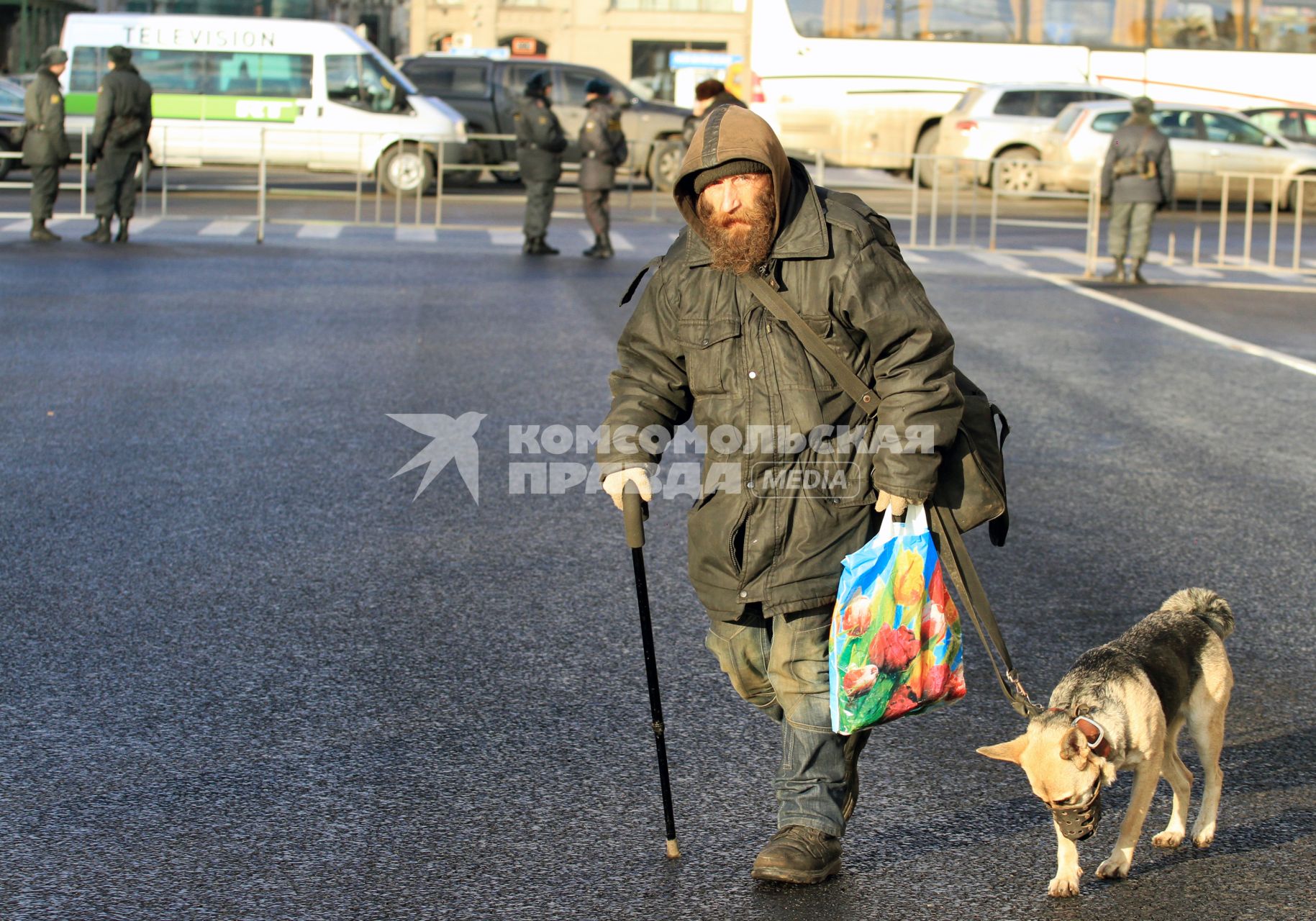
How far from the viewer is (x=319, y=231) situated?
810 inches

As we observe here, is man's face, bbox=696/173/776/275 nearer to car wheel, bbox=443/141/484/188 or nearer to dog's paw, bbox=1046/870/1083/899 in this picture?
dog's paw, bbox=1046/870/1083/899

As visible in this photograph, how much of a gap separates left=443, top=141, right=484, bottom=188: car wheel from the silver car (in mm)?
8790

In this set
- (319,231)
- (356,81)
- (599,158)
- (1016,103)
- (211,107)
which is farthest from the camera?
(1016,103)

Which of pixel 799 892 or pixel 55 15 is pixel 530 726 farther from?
pixel 55 15

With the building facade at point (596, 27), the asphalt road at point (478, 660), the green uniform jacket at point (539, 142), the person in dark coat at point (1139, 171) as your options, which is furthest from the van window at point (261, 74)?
the building facade at point (596, 27)

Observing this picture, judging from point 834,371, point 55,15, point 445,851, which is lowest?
point 445,851

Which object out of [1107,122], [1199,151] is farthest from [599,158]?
[1199,151]

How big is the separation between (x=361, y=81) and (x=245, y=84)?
6.00 feet

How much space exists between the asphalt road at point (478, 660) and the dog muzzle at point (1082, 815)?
0.76 ft

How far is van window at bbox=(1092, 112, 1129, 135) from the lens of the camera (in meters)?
25.3

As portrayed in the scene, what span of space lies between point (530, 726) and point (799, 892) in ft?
4.05

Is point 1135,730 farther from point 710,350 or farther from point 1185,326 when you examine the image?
point 1185,326

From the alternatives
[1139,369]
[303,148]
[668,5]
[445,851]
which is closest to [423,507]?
[445,851]

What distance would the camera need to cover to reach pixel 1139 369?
451 inches
